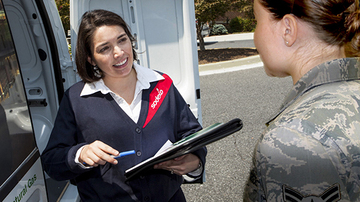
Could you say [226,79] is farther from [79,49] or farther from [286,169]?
[286,169]

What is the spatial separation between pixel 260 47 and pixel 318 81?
0.27 meters

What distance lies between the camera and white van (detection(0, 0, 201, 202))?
4.57 ft

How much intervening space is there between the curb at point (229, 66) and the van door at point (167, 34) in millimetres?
5720

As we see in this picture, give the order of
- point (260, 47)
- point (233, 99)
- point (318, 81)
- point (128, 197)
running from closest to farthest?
point (318, 81)
point (260, 47)
point (128, 197)
point (233, 99)

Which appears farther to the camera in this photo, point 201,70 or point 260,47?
point 201,70

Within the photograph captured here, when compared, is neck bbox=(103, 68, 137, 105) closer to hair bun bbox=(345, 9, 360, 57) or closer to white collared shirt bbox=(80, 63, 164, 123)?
white collared shirt bbox=(80, 63, 164, 123)

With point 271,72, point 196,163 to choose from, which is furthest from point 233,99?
point 271,72

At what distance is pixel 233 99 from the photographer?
602cm

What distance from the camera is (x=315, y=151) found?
706 mm

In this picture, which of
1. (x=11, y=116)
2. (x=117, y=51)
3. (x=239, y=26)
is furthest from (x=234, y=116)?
(x=239, y=26)

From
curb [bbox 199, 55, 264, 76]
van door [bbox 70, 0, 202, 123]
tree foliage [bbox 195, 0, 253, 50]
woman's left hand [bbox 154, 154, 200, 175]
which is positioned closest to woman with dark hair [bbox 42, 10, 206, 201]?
woman's left hand [bbox 154, 154, 200, 175]

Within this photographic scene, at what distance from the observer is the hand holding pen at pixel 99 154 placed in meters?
1.32

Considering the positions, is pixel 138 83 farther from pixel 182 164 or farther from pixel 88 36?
pixel 182 164

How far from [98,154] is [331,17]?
109cm
